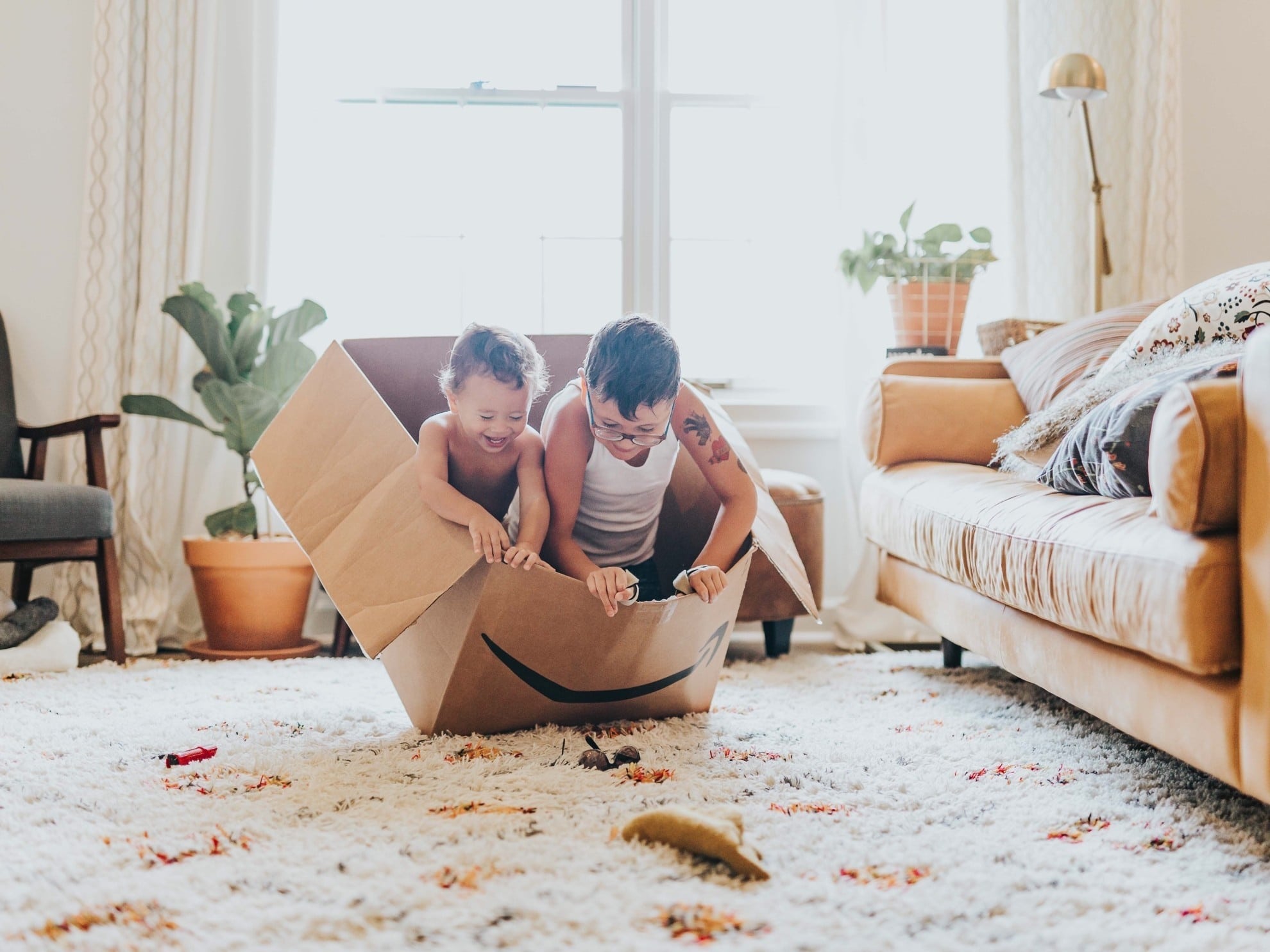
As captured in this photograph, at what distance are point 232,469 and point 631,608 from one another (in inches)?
72.7

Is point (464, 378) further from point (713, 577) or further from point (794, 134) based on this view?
point (794, 134)

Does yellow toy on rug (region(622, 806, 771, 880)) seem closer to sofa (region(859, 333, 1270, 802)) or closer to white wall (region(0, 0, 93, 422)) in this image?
sofa (region(859, 333, 1270, 802))

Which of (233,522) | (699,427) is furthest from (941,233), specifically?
(233,522)

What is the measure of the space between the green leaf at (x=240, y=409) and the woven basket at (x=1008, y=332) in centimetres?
184

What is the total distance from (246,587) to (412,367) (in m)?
0.85

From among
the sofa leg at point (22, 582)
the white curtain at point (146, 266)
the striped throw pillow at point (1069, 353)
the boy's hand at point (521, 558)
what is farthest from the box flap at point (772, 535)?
the sofa leg at point (22, 582)

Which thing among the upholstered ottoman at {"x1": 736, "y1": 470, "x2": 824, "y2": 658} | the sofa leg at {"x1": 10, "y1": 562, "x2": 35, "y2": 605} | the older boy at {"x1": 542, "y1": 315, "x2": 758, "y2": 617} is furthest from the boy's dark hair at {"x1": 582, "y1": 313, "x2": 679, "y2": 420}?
the sofa leg at {"x1": 10, "y1": 562, "x2": 35, "y2": 605}

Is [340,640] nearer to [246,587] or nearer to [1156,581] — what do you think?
[246,587]

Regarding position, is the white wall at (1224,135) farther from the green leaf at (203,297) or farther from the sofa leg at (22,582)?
the sofa leg at (22,582)

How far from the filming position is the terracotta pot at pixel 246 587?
2.53 m

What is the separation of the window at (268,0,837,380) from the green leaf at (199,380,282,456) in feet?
1.92

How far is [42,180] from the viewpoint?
9.36 feet

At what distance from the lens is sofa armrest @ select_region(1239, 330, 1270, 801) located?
39.5 inches

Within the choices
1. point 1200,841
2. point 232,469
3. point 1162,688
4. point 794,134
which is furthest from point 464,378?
point 794,134
